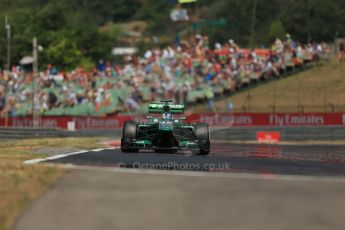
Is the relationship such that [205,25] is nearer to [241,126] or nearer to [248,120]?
[248,120]

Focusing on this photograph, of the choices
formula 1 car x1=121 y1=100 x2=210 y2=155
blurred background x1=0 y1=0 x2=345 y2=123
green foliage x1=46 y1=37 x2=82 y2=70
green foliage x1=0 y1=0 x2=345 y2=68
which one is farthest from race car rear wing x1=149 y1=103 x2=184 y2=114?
green foliage x1=46 y1=37 x2=82 y2=70

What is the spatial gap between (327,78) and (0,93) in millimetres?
20513

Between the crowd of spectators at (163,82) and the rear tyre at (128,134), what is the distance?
24.3m

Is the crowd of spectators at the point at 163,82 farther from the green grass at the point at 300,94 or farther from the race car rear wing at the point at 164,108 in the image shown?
the race car rear wing at the point at 164,108

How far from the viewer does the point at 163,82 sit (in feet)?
143

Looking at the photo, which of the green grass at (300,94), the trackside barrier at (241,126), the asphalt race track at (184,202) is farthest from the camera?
the green grass at (300,94)

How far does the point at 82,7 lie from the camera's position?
13600cm

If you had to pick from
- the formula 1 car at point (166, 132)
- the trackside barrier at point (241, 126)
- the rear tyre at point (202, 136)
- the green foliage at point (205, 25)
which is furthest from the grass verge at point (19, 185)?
the green foliage at point (205, 25)

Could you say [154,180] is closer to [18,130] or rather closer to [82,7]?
[18,130]

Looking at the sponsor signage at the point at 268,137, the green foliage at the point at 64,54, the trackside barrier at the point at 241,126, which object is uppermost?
the green foliage at the point at 64,54

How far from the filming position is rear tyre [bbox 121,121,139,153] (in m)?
17.0

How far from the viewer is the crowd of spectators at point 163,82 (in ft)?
140

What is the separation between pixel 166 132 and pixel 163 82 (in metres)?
26.9

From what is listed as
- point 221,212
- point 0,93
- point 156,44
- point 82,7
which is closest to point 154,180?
point 221,212
